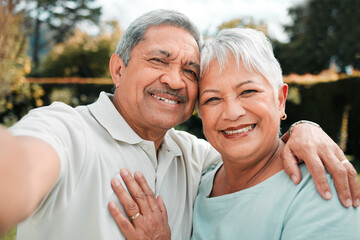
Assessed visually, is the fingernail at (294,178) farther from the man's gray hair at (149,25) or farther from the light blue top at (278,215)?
the man's gray hair at (149,25)

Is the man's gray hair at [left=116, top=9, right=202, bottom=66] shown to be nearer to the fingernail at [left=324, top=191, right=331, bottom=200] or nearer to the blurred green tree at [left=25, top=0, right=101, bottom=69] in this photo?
the fingernail at [left=324, top=191, right=331, bottom=200]

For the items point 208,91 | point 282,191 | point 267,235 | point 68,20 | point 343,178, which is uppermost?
point 208,91

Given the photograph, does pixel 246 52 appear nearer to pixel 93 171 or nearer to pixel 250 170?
pixel 250 170

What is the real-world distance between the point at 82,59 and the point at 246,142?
996 inches

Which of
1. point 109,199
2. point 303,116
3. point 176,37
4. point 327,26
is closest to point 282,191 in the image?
point 109,199

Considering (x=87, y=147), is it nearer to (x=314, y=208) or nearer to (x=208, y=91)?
(x=208, y=91)

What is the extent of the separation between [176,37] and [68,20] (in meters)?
37.0

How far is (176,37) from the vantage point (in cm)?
236

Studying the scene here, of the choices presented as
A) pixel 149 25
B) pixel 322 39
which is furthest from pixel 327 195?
pixel 322 39

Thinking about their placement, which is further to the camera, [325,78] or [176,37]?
[325,78]

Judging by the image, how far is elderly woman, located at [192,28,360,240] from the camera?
1.82m

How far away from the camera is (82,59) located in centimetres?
2569

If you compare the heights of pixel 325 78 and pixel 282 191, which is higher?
pixel 282 191

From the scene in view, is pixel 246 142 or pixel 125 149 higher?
pixel 246 142
